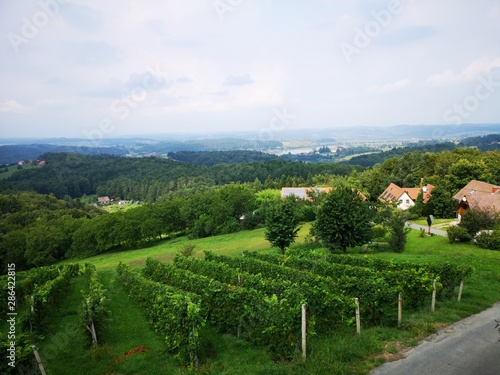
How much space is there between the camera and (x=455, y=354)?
32.7 feet

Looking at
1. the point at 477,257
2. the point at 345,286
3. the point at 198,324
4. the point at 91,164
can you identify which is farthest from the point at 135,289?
the point at 91,164

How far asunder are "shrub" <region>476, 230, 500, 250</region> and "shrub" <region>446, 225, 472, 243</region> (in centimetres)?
130

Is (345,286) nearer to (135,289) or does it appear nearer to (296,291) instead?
(296,291)

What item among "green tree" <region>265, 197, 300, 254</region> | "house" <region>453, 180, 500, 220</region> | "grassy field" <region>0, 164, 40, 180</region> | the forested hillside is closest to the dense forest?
"green tree" <region>265, 197, 300, 254</region>

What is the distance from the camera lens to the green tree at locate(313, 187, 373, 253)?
27172 millimetres

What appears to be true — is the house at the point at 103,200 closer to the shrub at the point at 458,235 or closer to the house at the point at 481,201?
the house at the point at 481,201

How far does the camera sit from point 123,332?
1452 centimetres

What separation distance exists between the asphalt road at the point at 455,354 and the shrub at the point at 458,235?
62.6 feet

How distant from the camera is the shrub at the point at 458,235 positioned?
2839 centimetres

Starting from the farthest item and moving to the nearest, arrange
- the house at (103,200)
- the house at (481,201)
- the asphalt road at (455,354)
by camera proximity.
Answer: the house at (103,200) < the house at (481,201) < the asphalt road at (455,354)

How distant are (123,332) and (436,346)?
→ 13.0 m

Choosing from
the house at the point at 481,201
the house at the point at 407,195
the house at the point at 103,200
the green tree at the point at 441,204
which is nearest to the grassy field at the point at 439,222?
the house at the point at 481,201

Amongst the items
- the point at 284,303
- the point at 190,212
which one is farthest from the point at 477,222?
the point at 190,212

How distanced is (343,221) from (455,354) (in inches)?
680
